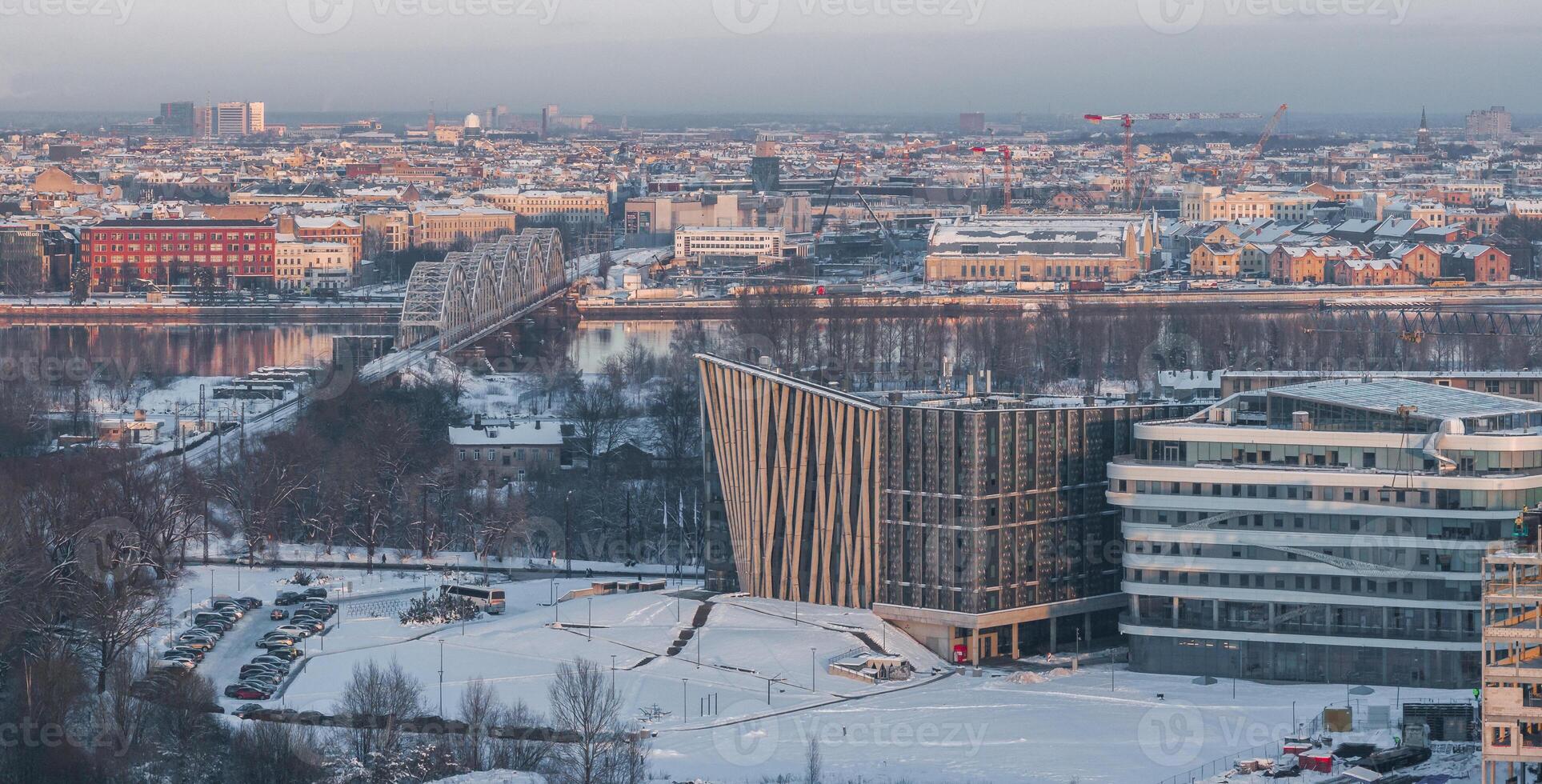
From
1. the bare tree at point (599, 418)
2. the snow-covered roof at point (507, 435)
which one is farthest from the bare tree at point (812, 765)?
the bare tree at point (599, 418)

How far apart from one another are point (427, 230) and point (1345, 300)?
38045 millimetres

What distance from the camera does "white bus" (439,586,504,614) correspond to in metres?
33.7

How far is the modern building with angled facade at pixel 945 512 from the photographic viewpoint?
31.9 m

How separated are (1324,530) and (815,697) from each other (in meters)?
5.58

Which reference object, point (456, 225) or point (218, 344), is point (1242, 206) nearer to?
point (456, 225)

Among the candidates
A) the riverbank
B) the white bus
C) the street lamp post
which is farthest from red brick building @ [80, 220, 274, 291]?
the white bus

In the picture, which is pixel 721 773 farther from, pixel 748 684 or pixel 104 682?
pixel 104 682

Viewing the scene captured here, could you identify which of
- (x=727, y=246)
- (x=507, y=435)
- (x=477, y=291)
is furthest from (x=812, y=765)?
(x=727, y=246)

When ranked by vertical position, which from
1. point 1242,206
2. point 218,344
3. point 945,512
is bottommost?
point 218,344

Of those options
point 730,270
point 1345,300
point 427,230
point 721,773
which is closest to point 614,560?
point 721,773

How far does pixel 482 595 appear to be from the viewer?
112 feet

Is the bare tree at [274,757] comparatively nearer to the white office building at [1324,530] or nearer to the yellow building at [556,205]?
the white office building at [1324,530]

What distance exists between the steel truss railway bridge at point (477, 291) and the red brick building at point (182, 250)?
9.48 meters

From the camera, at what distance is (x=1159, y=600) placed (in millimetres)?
31047
